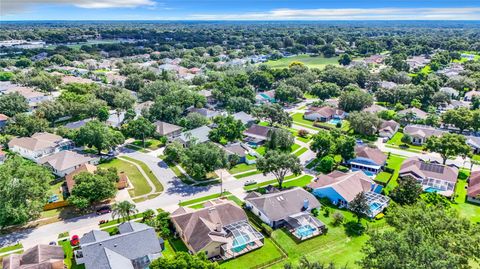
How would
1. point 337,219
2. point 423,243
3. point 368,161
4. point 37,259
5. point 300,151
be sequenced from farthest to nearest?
1. point 300,151
2. point 368,161
3. point 337,219
4. point 37,259
5. point 423,243


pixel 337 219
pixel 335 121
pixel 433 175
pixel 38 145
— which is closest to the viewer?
pixel 337 219

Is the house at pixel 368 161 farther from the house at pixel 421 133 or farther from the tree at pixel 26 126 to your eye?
the tree at pixel 26 126

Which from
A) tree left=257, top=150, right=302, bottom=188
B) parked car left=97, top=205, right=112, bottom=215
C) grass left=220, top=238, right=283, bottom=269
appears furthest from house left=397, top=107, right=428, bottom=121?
parked car left=97, top=205, right=112, bottom=215

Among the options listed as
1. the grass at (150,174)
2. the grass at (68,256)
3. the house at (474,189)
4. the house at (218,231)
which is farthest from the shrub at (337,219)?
the grass at (68,256)

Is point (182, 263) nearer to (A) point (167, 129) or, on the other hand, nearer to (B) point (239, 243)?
(B) point (239, 243)

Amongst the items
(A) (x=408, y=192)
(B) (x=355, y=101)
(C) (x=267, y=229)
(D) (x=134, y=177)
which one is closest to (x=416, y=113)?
(B) (x=355, y=101)

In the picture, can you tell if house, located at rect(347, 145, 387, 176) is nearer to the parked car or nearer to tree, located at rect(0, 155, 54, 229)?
the parked car
